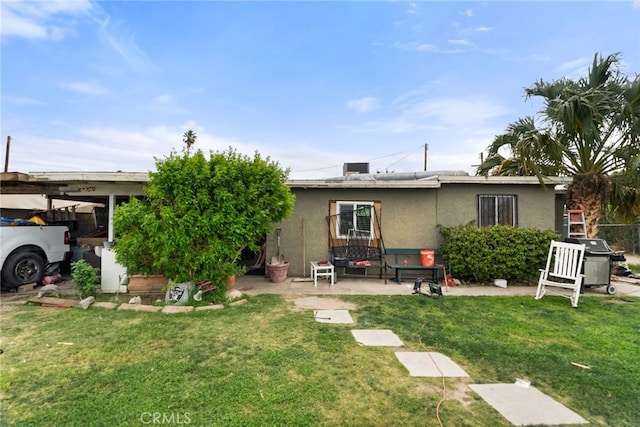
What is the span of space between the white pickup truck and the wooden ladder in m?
12.3

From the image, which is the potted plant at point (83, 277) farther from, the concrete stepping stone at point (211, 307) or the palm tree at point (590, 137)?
the palm tree at point (590, 137)

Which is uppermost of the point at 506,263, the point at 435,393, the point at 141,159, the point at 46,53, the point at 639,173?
the point at 46,53

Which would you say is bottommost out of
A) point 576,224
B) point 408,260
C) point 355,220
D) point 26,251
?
point 408,260

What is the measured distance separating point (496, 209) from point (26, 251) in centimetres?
1087

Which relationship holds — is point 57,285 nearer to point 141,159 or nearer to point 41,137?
point 41,137

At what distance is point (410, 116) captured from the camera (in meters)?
12.3

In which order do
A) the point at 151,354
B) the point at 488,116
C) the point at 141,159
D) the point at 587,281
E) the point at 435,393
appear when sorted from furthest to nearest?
the point at 141,159, the point at 488,116, the point at 587,281, the point at 151,354, the point at 435,393

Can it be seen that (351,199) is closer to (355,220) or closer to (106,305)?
(355,220)

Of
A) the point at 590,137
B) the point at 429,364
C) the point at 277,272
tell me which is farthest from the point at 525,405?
the point at 590,137

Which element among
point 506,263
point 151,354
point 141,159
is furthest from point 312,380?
point 141,159

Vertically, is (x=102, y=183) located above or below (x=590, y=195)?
above

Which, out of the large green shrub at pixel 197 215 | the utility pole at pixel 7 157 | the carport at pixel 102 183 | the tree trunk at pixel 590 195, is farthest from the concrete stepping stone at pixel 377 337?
the utility pole at pixel 7 157

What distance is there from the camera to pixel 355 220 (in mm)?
8008

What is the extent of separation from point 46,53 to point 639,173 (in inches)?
563
